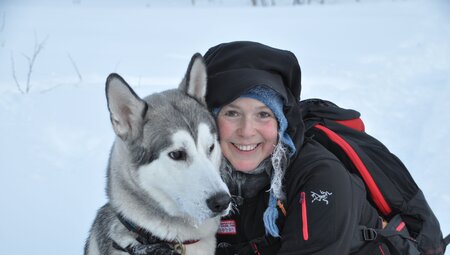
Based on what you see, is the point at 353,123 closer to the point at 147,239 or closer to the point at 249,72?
the point at 249,72

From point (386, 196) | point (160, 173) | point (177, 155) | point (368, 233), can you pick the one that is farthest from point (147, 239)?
point (386, 196)

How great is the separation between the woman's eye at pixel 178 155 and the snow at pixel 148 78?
1990mm

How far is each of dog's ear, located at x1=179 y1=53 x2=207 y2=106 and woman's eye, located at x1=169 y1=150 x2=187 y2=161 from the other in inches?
17.6

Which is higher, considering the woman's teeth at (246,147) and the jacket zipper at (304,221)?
the woman's teeth at (246,147)

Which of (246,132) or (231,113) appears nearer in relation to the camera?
(246,132)

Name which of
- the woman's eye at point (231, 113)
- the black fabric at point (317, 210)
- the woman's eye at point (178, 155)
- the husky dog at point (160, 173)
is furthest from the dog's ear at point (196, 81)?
the black fabric at point (317, 210)

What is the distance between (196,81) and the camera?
8.29ft

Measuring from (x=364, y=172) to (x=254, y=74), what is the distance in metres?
0.90

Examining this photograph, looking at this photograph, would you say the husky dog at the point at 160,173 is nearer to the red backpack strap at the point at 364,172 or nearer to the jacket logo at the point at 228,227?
the jacket logo at the point at 228,227

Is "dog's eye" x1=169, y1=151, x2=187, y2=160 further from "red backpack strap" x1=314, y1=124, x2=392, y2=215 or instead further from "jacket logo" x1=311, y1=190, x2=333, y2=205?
"red backpack strap" x1=314, y1=124, x2=392, y2=215

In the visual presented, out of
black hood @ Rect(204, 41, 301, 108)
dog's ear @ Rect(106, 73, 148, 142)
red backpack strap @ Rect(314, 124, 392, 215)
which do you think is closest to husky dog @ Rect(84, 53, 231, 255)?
dog's ear @ Rect(106, 73, 148, 142)

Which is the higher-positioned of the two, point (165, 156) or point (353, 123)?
point (165, 156)

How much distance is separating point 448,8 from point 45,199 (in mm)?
13712

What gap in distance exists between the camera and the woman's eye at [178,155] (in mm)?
2223
